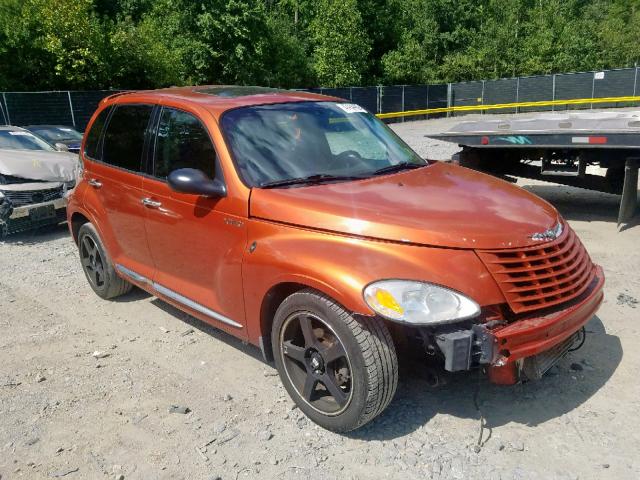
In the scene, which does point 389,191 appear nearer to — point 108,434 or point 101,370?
point 108,434

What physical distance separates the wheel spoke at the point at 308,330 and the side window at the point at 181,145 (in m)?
1.19

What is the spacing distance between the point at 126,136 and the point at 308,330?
2521 mm

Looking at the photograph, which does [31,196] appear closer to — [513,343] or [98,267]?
[98,267]

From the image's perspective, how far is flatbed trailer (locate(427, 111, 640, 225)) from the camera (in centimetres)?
693

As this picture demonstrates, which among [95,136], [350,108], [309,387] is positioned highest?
[350,108]

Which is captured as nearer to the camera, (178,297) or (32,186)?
(178,297)

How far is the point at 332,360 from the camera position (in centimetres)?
305

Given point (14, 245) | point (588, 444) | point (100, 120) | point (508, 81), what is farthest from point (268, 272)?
point (508, 81)

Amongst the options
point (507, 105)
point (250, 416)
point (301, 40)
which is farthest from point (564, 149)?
point (301, 40)

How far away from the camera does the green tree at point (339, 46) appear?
38.8 metres

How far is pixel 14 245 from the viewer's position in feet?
25.4

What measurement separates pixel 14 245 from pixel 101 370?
4582mm

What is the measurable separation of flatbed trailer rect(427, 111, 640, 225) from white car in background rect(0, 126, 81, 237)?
223 inches

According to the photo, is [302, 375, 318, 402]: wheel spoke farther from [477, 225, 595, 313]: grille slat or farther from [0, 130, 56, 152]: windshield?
[0, 130, 56, 152]: windshield
